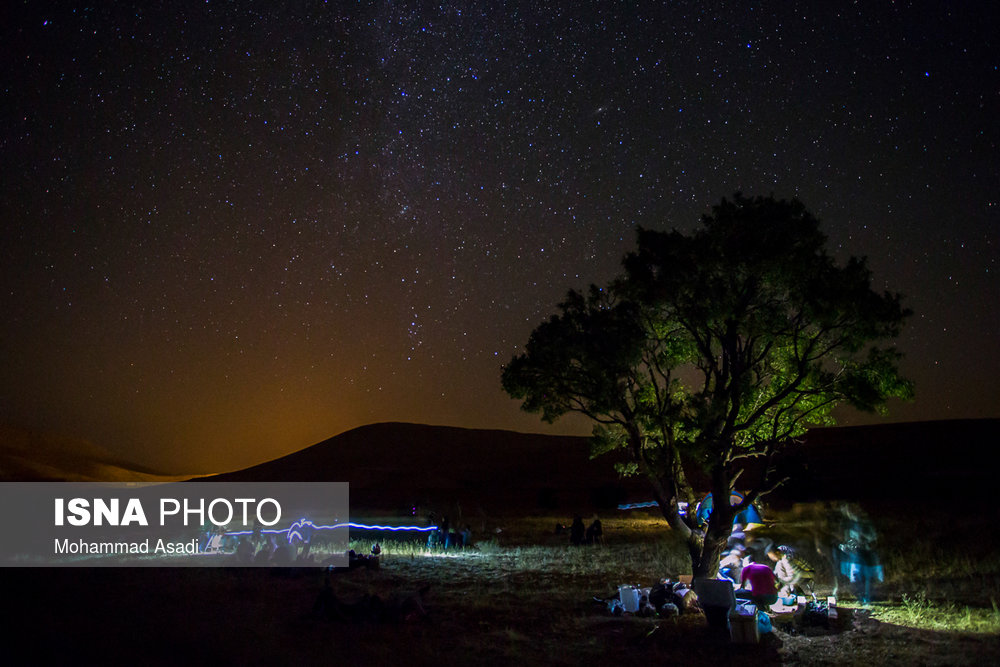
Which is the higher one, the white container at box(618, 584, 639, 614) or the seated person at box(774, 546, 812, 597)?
the seated person at box(774, 546, 812, 597)

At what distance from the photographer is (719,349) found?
52.4ft

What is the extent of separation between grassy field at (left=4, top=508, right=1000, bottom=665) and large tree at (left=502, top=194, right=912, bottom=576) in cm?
323

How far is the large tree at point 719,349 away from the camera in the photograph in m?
14.1

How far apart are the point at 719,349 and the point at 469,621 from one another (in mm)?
7787

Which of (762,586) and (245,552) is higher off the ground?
(762,586)

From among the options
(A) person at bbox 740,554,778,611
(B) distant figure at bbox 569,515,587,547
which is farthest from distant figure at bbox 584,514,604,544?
(A) person at bbox 740,554,778,611

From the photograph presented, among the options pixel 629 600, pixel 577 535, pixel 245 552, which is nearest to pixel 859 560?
pixel 629 600

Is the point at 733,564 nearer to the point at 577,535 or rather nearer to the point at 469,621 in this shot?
the point at 469,621

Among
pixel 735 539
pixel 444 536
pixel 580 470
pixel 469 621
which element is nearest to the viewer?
pixel 469 621

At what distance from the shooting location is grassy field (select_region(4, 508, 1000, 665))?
33.1 ft

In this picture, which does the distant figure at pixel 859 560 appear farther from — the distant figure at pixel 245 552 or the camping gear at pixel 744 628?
the distant figure at pixel 245 552

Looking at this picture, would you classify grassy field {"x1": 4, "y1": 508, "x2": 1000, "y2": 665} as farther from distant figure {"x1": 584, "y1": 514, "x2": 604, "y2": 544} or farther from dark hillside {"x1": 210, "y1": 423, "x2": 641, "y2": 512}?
dark hillside {"x1": 210, "y1": 423, "x2": 641, "y2": 512}

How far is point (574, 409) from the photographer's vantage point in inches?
666

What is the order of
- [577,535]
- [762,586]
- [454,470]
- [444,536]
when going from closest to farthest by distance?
1. [762,586]
2. [444,536]
3. [577,535]
4. [454,470]
